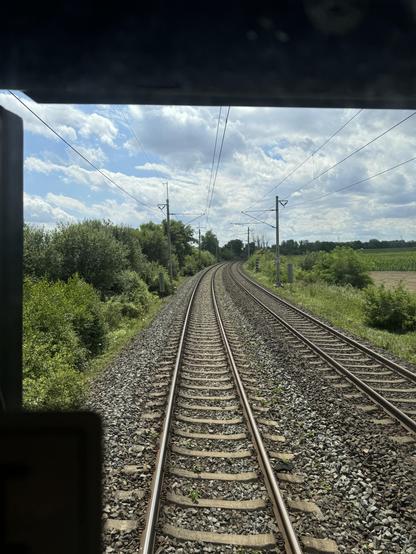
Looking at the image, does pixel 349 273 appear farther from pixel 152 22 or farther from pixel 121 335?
pixel 152 22

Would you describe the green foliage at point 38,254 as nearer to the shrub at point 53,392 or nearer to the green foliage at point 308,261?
the shrub at point 53,392

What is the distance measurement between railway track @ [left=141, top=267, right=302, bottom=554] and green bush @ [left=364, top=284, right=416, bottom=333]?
348 inches

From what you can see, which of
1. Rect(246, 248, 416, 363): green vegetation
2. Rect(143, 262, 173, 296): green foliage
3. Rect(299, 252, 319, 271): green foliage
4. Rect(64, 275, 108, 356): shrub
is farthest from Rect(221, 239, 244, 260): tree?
Rect(64, 275, 108, 356): shrub

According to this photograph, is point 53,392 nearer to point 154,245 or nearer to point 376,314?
point 376,314

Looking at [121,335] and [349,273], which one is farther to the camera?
[349,273]

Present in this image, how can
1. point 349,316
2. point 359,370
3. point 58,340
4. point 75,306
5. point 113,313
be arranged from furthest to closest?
1. point 349,316
2. point 113,313
3. point 75,306
4. point 58,340
5. point 359,370

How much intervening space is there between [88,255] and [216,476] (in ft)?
52.7

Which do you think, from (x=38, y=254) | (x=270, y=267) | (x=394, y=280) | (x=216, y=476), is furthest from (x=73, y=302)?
(x=394, y=280)

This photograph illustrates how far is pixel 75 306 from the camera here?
1314 centimetres

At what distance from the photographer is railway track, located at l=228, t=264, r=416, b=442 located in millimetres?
7066

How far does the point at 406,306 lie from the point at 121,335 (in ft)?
32.4

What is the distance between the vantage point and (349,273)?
34469mm

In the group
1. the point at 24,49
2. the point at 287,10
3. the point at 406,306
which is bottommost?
the point at 406,306

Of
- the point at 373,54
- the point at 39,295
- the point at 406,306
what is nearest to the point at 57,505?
the point at 373,54
